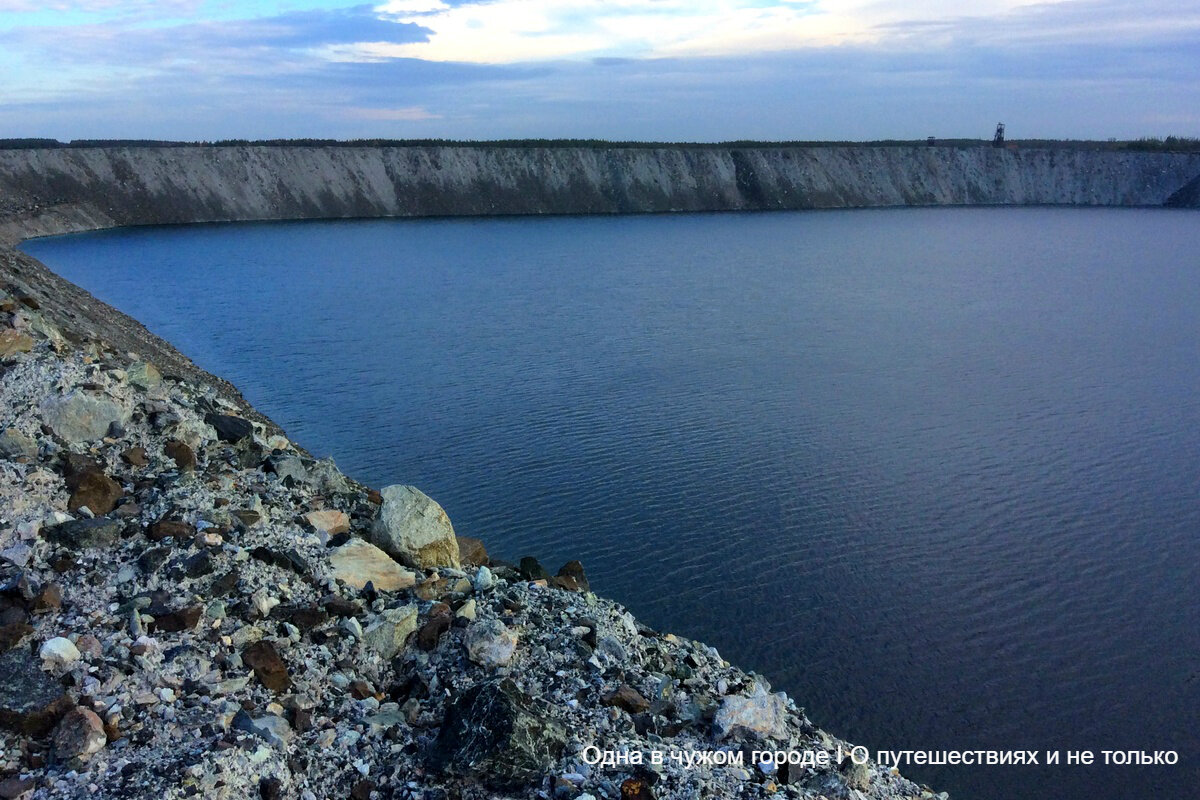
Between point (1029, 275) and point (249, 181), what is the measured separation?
51.8 metres

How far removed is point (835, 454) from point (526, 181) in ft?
198

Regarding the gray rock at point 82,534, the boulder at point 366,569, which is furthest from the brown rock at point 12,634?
the boulder at point 366,569

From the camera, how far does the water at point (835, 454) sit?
896cm

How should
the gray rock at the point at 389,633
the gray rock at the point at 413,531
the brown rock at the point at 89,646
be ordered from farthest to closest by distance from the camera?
1. the gray rock at the point at 413,531
2. the gray rock at the point at 389,633
3. the brown rock at the point at 89,646

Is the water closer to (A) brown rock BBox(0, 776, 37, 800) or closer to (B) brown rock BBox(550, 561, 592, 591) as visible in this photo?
(B) brown rock BBox(550, 561, 592, 591)

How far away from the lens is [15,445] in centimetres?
823

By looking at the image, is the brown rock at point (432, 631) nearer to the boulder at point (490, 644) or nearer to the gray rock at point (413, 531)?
the boulder at point (490, 644)

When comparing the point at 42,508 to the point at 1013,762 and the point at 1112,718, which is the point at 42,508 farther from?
the point at 1112,718

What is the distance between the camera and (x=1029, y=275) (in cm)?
3694

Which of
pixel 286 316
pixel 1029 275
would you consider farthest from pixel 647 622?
pixel 1029 275

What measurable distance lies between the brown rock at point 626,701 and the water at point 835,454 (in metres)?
2.56

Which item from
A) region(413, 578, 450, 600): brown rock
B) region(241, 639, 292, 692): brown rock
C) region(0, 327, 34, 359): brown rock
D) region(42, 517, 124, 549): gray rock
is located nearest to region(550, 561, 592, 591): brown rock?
region(413, 578, 450, 600): brown rock

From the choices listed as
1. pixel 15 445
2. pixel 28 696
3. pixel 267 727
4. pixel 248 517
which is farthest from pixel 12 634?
pixel 15 445

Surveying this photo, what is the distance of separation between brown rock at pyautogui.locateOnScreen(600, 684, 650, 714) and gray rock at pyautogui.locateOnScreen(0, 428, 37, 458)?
18.5 feet
